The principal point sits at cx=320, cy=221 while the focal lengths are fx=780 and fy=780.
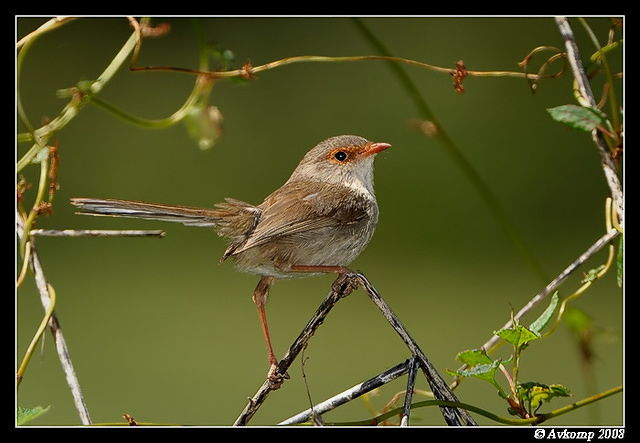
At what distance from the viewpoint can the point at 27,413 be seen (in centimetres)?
211

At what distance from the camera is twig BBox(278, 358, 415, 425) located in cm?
191

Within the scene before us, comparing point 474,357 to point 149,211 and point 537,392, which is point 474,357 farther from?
point 149,211

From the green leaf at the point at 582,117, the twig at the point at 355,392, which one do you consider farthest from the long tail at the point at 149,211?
the green leaf at the point at 582,117

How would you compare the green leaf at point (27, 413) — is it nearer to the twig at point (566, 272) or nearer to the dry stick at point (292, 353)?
the dry stick at point (292, 353)

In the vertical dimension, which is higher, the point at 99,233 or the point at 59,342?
the point at 99,233

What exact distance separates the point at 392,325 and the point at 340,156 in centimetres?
159

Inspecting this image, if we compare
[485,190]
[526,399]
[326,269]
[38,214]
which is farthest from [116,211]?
[526,399]

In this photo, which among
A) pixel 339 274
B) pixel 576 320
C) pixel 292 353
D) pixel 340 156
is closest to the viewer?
pixel 292 353

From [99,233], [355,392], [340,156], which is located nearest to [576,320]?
[355,392]

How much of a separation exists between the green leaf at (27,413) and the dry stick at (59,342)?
94 millimetres

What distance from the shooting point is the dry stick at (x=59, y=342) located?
2041 millimetres

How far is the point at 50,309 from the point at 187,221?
76 cm

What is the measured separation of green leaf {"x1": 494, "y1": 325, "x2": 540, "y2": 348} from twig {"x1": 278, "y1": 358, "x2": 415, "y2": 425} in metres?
0.25

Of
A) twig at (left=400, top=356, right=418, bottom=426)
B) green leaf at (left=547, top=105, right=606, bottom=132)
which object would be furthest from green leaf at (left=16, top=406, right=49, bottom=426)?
green leaf at (left=547, top=105, right=606, bottom=132)
